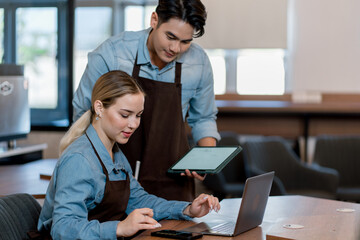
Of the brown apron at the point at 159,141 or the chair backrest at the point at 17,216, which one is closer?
the chair backrest at the point at 17,216

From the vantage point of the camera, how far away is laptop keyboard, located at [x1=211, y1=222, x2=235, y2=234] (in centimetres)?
195

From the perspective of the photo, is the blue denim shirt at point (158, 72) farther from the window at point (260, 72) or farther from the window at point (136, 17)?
the window at point (260, 72)

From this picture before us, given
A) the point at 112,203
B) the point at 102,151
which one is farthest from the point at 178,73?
the point at 112,203

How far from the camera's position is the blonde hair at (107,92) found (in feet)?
6.66

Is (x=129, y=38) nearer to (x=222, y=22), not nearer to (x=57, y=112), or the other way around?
(x=57, y=112)

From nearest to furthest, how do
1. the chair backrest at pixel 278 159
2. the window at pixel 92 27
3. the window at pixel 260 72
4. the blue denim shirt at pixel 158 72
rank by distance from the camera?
the blue denim shirt at pixel 158 72
the chair backrest at pixel 278 159
the window at pixel 92 27
the window at pixel 260 72

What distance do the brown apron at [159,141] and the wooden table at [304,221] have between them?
38 cm

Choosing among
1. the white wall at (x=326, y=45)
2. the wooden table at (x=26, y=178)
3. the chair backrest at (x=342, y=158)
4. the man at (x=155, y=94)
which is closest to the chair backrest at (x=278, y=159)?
the chair backrest at (x=342, y=158)

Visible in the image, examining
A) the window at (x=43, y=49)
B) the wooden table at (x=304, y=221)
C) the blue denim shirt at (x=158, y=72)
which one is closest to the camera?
the wooden table at (x=304, y=221)

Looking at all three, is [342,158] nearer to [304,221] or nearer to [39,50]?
[39,50]

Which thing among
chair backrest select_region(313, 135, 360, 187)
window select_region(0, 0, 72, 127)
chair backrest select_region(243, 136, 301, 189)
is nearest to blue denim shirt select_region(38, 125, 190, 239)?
window select_region(0, 0, 72, 127)

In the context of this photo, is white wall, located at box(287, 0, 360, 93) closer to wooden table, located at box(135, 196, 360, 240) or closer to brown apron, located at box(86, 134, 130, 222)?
wooden table, located at box(135, 196, 360, 240)

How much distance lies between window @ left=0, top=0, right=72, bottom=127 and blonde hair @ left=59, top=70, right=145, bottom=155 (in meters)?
1.93

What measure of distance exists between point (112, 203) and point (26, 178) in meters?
0.96
